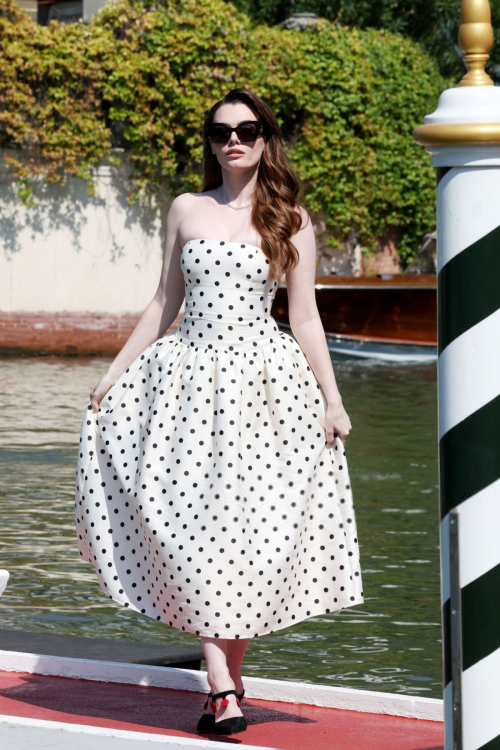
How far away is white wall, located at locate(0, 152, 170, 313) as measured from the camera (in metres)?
16.9

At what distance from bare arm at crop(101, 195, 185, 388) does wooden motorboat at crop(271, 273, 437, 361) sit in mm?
12381

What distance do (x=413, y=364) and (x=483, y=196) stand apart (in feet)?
48.4

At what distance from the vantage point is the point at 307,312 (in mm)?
3820

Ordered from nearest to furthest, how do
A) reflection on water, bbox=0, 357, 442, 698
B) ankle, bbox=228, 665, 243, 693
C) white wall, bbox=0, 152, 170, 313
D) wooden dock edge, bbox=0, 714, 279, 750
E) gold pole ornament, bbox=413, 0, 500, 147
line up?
gold pole ornament, bbox=413, 0, 500, 147
wooden dock edge, bbox=0, 714, 279, 750
ankle, bbox=228, 665, 243, 693
reflection on water, bbox=0, 357, 442, 698
white wall, bbox=0, 152, 170, 313

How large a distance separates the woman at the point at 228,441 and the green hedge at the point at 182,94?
1327 centimetres

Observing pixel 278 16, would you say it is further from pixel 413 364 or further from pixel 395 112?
pixel 413 364

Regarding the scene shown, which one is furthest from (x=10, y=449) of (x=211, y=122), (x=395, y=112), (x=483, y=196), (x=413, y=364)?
(x=395, y=112)

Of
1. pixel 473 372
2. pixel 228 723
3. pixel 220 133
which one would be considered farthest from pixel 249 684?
pixel 473 372

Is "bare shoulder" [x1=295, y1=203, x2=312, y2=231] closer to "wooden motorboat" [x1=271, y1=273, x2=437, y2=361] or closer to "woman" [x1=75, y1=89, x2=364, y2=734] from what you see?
"woman" [x1=75, y1=89, x2=364, y2=734]

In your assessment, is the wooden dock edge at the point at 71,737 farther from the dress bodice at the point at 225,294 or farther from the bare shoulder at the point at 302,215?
the bare shoulder at the point at 302,215

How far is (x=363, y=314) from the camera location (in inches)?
661

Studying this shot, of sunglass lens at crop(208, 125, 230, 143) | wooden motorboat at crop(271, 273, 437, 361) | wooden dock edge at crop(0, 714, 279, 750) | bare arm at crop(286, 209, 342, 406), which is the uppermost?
sunglass lens at crop(208, 125, 230, 143)

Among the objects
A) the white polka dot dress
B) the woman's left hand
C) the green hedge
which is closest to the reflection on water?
the white polka dot dress

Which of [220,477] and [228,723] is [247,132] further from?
[228,723]
